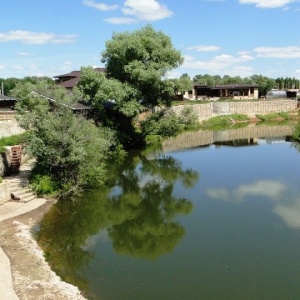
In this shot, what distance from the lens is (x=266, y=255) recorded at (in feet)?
42.4

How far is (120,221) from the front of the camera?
1703 centimetres

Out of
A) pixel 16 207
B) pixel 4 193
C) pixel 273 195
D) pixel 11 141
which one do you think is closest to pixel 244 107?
pixel 273 195

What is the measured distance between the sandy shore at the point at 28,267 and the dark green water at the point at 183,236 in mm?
473

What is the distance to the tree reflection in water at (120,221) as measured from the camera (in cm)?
1357

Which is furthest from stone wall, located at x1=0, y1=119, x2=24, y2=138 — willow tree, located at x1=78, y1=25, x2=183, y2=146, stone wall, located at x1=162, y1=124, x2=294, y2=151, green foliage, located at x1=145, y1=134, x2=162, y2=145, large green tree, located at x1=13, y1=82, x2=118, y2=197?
green foliage, located at x1=145, y1=134, x2=162, y2=145

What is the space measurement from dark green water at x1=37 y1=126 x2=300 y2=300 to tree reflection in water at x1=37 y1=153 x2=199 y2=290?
4 cm

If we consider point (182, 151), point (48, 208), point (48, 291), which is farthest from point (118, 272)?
point (182, 151)

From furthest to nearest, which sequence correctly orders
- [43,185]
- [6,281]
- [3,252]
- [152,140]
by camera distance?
[152,140]
[43,185]
[3,252]
[6,281]

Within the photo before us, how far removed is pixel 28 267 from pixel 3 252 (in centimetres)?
146

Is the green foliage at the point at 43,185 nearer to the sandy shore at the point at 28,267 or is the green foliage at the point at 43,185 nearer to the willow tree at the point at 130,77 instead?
the sandy shore at the point at 28,267

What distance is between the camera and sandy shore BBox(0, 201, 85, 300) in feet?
33.9

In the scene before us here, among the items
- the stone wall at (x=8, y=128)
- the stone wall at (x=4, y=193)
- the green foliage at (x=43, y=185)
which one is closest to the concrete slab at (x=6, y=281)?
the stone wall at (x=4, y=193)

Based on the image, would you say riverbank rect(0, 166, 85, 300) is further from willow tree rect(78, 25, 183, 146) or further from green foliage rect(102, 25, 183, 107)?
green foliage rect(102, 25, 183, 107)

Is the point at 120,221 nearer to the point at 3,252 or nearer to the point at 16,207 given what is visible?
the point at 16,207
